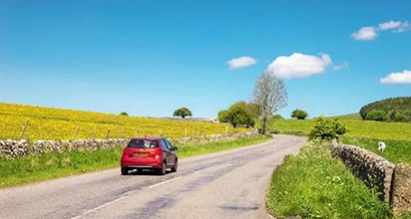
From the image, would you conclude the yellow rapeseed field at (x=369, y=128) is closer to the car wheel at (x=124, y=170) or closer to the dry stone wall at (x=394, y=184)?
the car wheel at (x=124, y=170)

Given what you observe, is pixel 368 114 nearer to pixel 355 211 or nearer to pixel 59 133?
pixel 59 133

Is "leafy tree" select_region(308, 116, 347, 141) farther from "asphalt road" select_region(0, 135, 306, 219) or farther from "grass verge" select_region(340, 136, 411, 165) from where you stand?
"asphalt road" select_region(0, 135, 306, 219)

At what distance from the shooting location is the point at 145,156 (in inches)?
945

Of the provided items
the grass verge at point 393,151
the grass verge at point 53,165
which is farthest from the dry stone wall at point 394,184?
the grass verge at point 53,165

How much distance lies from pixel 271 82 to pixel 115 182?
9072 centimetres

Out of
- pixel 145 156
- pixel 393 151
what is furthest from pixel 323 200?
pixel 393 151

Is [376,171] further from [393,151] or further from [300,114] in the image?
[300,114]

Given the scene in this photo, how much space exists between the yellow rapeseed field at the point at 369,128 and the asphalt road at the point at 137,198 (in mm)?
90249

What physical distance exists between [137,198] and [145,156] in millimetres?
9185

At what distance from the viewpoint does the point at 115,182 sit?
19.6 meters

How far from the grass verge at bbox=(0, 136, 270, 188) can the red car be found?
7.06 ft

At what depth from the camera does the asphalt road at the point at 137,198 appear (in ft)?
39.4

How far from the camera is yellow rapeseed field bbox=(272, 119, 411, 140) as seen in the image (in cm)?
11181

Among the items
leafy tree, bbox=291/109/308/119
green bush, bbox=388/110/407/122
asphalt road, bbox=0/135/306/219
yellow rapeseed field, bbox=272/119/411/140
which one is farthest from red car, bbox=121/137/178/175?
leafy tree, bbox=291/109/308/119
